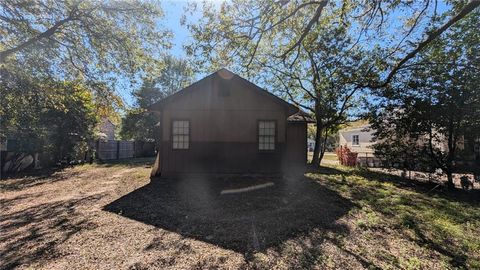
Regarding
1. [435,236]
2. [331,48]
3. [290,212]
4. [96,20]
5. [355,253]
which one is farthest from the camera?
[331,48]

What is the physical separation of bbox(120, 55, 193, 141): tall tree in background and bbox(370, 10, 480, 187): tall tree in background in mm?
22709

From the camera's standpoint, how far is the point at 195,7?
9.19 metres

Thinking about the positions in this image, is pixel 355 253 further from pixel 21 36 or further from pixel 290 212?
pixel 21 36

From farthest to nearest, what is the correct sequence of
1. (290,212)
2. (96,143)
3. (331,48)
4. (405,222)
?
(96,143) < (331,48) < (290,212) < (405,222)

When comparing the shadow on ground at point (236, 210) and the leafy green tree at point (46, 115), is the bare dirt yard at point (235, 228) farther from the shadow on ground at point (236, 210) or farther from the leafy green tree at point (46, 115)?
the leafy green tree at point (46, 115)

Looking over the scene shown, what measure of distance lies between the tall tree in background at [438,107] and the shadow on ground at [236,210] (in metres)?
5.54

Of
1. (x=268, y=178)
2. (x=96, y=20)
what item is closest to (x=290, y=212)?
(x=268, y=178)

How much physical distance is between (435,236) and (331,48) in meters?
13.0

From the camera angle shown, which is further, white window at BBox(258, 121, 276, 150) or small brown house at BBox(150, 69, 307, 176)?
white window at BBox(258, 121, 276, 150)

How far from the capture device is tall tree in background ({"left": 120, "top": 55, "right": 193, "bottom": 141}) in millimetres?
32572

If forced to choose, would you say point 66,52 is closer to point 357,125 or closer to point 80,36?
point 80,36

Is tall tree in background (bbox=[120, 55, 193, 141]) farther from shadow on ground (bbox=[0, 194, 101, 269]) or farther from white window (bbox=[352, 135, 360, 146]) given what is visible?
shadow on ground (bbox=[0, 194, 101, 269])

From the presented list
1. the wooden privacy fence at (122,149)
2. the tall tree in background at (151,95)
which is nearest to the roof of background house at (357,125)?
the tall tree in background at (151,95)

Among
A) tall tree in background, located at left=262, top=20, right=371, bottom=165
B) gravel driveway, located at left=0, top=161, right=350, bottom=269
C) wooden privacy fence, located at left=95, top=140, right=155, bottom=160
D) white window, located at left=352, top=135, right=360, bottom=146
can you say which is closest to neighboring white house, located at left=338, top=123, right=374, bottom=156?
white window, located at left=352, top=135, right=360, bottom=146
